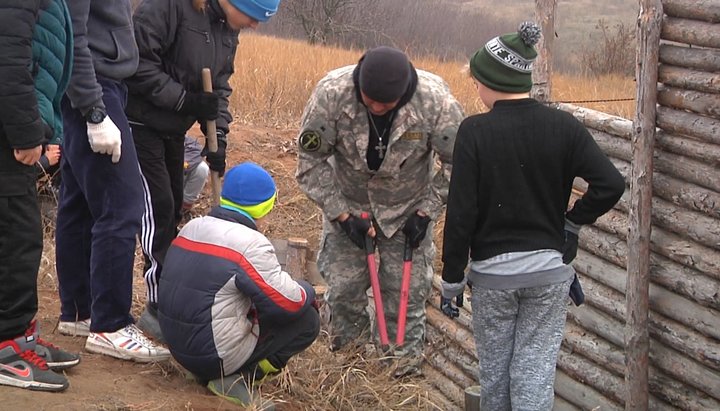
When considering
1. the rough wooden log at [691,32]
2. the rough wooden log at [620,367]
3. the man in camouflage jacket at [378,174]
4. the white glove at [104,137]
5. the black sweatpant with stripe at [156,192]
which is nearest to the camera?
the white glove at [104,137]

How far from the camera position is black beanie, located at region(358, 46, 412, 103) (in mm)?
4348

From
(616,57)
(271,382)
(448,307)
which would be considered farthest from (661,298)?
(616,57)

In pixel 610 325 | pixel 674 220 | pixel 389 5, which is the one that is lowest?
pixel 389 5

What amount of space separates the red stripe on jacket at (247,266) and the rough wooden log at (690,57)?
197 centimetres

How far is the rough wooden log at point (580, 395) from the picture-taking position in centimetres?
445

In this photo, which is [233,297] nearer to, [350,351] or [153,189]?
[153,189]

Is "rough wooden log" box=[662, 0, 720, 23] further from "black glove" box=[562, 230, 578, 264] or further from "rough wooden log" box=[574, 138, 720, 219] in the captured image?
"black glove" box=[562, 230, 578, 264]

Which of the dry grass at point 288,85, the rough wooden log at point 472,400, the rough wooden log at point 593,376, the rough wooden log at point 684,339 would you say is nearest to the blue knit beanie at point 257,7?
the rough wooden log at point 472,400

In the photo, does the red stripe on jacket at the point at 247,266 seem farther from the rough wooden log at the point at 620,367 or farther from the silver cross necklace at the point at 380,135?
the rough wooden log at the point at 620,367

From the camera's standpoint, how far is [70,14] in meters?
3.52

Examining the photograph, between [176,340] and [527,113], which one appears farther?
[176,340]

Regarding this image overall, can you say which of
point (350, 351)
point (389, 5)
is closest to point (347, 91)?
point (350, 351)

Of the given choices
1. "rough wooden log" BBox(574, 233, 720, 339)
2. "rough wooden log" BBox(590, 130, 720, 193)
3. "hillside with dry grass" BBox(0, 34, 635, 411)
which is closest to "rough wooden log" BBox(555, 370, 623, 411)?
"rough wooden log" BBox(574, 233, 720, 339)

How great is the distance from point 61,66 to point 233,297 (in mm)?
1131
